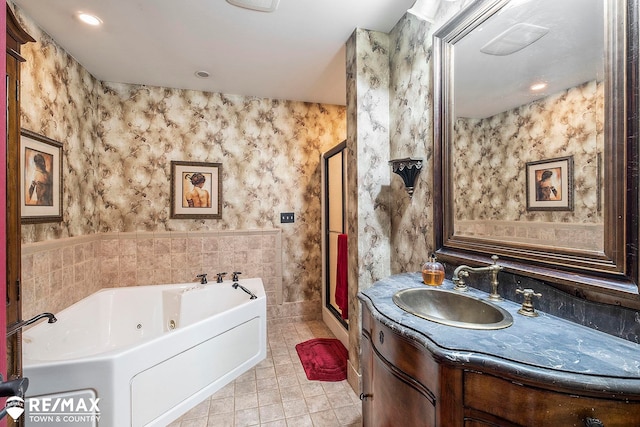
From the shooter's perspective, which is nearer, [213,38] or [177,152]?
[213,38]

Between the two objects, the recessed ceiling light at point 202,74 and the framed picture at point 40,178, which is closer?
the framed picture at point 40,178

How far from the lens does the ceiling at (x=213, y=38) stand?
173cm

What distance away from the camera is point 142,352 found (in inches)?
A: 59.8

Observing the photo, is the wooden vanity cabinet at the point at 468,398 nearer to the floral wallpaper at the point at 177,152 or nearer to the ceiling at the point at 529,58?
the ceiling at the point at 529,58

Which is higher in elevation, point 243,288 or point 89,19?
point 89,19

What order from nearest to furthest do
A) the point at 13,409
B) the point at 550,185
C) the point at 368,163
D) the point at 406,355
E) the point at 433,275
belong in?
1. the point at 13,409
2. the point at 406,355
3. the point at 550,185
4. the point at 433,275
5. the point at 368,163

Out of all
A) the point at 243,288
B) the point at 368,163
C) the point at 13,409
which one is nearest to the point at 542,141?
the point at 368,163

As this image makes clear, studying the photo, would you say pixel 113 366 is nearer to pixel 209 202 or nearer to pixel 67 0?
pixel 209 202

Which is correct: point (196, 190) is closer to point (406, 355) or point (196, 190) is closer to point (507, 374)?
point (406, 355)

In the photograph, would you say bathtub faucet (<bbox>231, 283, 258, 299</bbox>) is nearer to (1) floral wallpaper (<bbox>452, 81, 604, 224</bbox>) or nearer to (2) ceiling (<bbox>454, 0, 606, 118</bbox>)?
(1) floral wallpaper (<bbox>452, 81, 604, 224</bbox>)

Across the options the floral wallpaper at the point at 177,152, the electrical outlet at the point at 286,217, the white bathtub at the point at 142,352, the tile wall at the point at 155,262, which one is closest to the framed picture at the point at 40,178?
the floral wallpaper at the point at 177,152

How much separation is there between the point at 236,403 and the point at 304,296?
4.88 ft

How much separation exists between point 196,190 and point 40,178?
120 cm

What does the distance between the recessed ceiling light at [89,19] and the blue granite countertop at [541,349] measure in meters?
2.53
